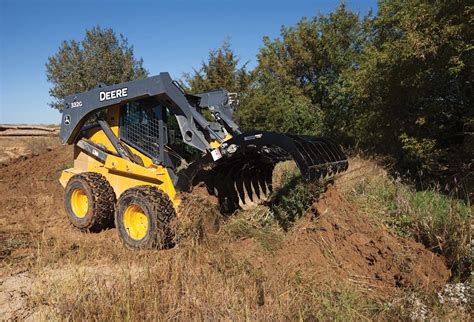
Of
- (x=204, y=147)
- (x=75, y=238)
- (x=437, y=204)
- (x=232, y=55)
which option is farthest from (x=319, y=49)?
(x=75, y=238)

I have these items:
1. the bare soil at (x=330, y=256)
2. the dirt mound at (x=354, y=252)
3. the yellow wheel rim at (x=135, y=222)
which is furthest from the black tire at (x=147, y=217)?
the dirt mound at (x=354, y=252)

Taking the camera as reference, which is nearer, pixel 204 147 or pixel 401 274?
pixel 401 274

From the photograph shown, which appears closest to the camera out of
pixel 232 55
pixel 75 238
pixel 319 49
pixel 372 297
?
pixel 372 297

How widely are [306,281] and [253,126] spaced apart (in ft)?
36.6

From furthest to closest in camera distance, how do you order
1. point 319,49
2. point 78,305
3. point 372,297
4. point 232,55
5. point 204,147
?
point 232,55, point 319,49, point 204,147, point 372,297, point 78,305

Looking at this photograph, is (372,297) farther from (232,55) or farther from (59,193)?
(232,55)

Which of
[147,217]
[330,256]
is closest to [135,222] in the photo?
[147,217]

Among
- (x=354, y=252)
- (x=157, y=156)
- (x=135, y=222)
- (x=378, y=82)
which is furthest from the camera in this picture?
(x=378, y=82)

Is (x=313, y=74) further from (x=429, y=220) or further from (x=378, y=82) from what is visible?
(x=429, y=220)

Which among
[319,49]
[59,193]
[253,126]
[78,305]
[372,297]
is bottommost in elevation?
[372,297]

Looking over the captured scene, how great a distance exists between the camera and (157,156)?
5848 millimetres

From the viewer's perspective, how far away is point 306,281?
3.89m

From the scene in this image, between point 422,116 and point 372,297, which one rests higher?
point 422,116

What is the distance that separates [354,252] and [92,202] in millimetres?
3827
